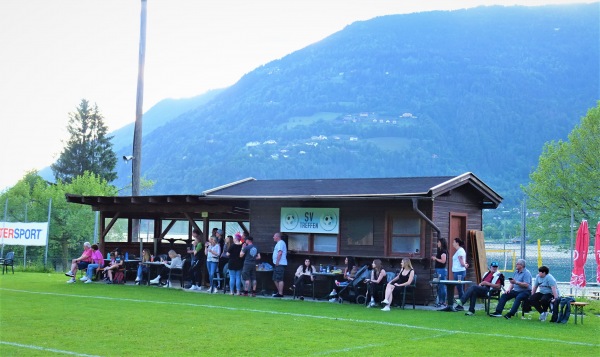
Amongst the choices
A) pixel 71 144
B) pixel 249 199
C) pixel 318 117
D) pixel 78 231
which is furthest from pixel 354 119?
pixel 249 199

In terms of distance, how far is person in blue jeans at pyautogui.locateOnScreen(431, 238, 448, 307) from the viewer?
1737 centimetres

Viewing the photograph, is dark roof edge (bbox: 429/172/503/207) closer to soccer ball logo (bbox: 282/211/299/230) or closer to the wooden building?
the wooden building

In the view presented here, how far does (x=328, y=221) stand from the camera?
65.2ft

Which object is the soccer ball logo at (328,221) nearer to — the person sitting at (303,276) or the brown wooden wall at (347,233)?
the brown wooden wall at (347,233)

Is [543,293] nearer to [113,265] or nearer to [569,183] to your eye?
[113,265]

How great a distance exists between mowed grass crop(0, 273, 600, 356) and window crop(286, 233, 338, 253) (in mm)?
2032

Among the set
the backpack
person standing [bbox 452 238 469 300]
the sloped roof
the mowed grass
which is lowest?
the mowed grass

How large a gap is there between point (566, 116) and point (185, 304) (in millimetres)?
157326

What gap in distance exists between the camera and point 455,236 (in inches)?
770

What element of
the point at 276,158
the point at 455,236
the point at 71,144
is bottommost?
the point at 455,236

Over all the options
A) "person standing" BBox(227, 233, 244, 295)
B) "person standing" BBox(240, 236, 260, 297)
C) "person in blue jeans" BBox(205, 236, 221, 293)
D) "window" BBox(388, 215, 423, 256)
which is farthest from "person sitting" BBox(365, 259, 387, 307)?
"person in blue jeans" BBox(205, 236, 221, 293)

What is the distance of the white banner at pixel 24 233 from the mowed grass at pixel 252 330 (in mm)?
10681

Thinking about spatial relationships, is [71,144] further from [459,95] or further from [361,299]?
[459,95]

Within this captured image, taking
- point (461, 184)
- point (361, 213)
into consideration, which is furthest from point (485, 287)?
point (361, 213)
